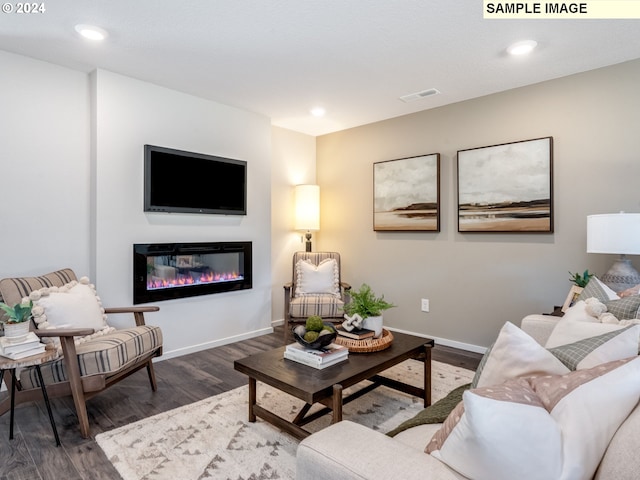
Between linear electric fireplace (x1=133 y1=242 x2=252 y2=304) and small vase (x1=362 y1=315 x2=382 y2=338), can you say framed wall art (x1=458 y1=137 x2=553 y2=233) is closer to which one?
Answer: small vase (x1=362 y1=315 x2=382 y2=338)

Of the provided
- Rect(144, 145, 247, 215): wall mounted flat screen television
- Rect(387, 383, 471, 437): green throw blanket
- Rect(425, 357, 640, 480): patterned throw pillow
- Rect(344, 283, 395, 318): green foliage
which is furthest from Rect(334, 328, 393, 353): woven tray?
Rect(144, 145, 247, 215): wall mounted flat screen television

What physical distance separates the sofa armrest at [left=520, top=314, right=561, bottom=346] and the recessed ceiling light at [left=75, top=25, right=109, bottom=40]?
3.12m

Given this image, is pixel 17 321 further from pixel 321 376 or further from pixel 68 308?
pixel 321 376

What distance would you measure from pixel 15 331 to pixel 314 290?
102 inches

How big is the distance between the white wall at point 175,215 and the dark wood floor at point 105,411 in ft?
1.30

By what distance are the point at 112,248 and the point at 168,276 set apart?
545mm

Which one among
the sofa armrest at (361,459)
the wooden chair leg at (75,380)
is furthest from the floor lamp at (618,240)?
the wooden chair leg at (75,380)

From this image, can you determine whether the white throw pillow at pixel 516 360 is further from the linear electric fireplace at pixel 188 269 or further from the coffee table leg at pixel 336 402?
the linear electric fireplace at pixel 188 269

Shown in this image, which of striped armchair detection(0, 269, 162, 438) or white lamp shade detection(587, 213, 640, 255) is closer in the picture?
striped armchair detection(0, 269, 162, 438)

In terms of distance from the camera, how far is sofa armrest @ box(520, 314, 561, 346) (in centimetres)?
198

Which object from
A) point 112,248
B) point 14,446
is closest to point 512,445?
point 14,446

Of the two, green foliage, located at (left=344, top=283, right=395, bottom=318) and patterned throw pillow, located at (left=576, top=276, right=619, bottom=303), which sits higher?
patterned throw pillow, located at (left=576, top=276, right=619, bottom=303)

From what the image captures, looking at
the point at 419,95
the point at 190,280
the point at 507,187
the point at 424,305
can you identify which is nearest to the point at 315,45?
the point at 419,95

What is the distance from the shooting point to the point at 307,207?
15.2 feet
